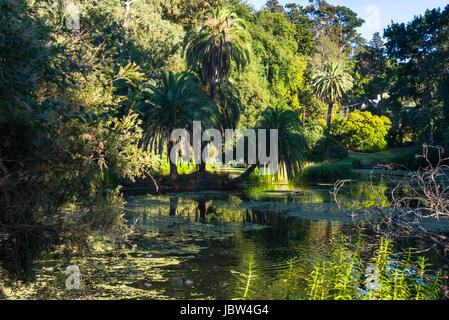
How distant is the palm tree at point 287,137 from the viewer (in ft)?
102

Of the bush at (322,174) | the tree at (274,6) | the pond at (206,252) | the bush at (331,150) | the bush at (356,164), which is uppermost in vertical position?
the tree at (274,6)

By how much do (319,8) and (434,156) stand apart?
45723mm

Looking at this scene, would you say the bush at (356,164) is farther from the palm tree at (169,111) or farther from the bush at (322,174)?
the palm tree at (169,111)

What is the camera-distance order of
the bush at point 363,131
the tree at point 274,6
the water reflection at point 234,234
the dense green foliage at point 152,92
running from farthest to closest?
the tree at point 274,6, the bush at point 363,131, the water reflection at point 234,234, the dense green foliage at point 152,92

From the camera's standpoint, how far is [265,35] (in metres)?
53.1

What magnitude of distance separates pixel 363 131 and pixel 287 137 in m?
32.4

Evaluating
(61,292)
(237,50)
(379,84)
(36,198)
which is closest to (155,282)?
(61,292)

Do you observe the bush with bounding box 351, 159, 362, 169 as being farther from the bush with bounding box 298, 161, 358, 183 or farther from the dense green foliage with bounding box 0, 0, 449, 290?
the bush with bounding box 298, 161, 358, 183

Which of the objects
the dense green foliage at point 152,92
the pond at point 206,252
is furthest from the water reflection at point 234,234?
the dense green foliage at point 152,92

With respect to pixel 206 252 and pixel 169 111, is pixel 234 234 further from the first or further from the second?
pixel 169 111

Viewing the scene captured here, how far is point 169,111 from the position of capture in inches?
1204

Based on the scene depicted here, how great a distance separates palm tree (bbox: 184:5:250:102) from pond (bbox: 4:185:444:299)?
45.8 ft

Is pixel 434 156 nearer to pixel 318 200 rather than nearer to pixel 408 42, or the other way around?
pixel 408 42

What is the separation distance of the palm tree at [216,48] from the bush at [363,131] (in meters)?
27.7
